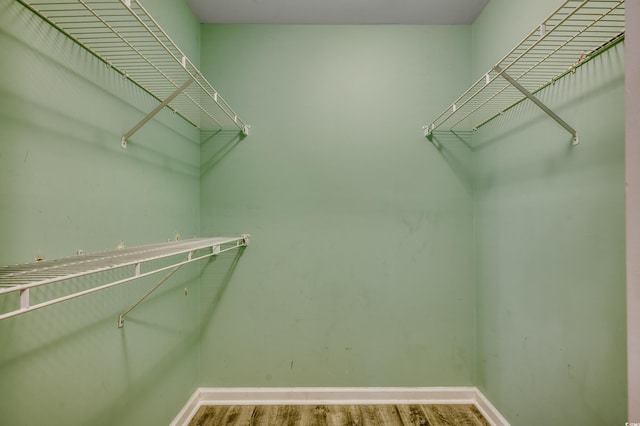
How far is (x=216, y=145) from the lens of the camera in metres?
1.79

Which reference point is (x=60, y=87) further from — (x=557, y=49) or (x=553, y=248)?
(x=553, y=248)

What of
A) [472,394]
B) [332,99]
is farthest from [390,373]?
[332,99]

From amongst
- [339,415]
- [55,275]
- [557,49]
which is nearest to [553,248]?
[557,49]

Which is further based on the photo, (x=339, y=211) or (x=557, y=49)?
(x=339, y=211)

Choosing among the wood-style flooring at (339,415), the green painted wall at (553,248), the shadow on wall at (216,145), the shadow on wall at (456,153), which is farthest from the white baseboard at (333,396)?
the shadow on wall at (216,145)

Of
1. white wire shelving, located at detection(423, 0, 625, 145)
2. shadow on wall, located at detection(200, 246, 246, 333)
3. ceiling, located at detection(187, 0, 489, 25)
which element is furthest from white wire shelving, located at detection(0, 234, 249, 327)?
ceiling, located at detection(187, 0, 489, 25)

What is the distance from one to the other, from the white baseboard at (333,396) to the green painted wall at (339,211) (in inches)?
1.8

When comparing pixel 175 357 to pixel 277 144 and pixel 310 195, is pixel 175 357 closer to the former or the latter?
pixel 310 195

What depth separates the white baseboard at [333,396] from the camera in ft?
5.67

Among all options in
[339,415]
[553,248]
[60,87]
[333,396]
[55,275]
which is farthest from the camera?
[333,396]

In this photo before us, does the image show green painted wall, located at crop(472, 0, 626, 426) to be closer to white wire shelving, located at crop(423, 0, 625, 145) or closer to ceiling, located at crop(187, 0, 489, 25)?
white wire shelving, located at crop(423, 0, 625, 145)

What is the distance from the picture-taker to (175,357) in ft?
4.91

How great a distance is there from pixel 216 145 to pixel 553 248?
1.83 metres

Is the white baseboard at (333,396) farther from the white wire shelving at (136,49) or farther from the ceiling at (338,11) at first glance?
the ceiling at (338,11)
